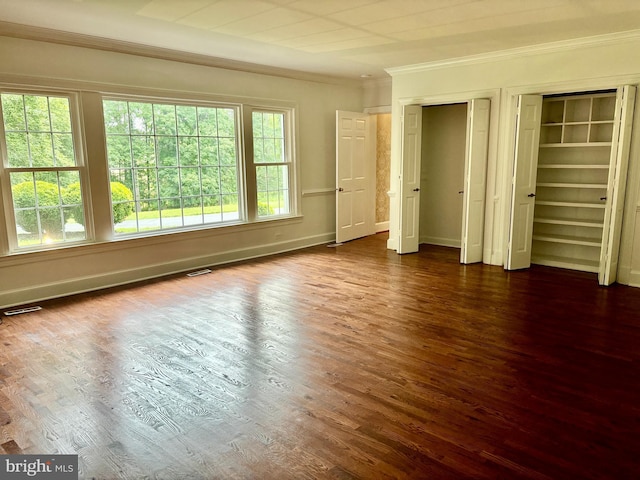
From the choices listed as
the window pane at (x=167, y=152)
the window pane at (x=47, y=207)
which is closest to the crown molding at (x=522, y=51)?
the window pane at (x=167, y=152)

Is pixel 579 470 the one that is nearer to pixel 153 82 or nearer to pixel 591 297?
pixel 591 297

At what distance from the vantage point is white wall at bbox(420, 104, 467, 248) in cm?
705

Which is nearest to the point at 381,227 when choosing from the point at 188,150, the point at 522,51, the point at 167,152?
the point at 522,51

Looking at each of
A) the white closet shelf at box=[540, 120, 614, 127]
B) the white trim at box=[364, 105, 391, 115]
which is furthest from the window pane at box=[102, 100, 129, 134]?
the white closet shelf at box=[540, 120, 614, 127]

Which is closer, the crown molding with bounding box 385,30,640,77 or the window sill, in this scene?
the window sill

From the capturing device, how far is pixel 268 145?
6.89 m

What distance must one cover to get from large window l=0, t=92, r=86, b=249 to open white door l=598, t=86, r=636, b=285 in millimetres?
5903

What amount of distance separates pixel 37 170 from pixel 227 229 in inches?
96.5

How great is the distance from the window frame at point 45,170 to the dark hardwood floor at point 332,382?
0.70 metres

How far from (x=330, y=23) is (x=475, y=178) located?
3008 mm

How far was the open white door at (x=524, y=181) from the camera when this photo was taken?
5484mm

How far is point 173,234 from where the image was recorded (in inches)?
228

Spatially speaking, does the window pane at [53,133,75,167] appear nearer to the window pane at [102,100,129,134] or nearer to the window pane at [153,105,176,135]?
the window pane at [102,100,129,134]

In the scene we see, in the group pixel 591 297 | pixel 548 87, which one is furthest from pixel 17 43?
pixel 591 297
